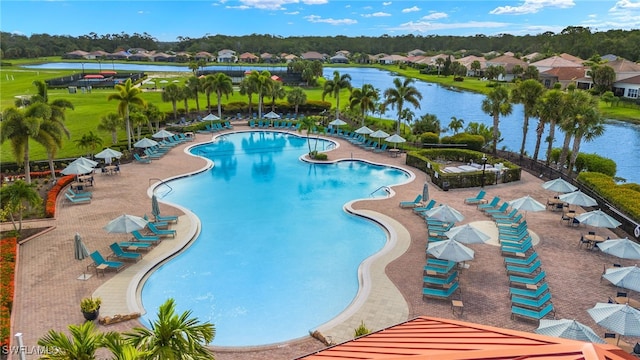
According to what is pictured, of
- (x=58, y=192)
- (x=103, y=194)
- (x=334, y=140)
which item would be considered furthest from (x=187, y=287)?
(x=334, y=140)

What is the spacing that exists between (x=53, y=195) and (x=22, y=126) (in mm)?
4110

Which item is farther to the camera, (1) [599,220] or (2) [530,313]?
(1) [599,220]

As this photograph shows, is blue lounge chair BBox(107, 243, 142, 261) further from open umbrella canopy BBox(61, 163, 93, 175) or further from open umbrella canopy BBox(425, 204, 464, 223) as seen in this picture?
open umbrella canopy BBox(425, 204, 464, 223)

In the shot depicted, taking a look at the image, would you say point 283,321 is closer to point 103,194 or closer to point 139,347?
point 139,347

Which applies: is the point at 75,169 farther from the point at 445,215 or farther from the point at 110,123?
the point at 445,215

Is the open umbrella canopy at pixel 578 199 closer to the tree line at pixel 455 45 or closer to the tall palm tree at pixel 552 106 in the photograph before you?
the tall palm tree at pixel 552 106

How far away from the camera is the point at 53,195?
961 inches

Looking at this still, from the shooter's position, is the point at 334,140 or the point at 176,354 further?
the point at 334,140

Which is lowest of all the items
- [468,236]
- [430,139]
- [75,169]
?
[468,236]

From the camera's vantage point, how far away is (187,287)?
16.5 meters

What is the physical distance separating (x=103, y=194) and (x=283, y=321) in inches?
660

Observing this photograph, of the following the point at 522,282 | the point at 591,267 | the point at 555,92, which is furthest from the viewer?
the point at 555,92

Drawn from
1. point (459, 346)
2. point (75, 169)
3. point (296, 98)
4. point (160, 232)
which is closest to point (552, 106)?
point (160, 232)

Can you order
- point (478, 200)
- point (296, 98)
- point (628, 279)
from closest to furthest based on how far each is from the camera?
point (628, 279) < point (478, 200) < point (296, 98)
